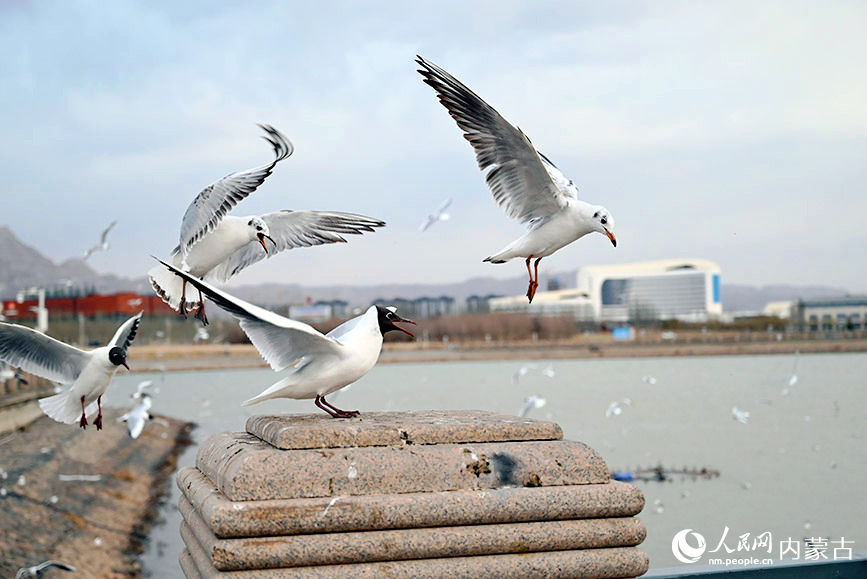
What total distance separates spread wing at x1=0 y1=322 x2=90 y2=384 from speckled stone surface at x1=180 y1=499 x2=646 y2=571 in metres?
1.13

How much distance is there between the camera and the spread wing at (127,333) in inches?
196

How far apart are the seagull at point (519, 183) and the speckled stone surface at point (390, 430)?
0.89 metres

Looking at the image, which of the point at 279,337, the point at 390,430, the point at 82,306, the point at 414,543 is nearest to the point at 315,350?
the point at 279,337

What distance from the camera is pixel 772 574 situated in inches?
252

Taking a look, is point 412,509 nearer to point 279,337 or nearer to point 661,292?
point 279,337

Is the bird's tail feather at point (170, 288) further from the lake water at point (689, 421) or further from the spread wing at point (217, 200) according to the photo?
the lake water at point (689, 421)

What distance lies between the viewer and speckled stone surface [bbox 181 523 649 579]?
4.71 metres

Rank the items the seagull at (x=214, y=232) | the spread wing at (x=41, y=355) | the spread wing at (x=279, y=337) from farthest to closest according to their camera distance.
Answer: the spread wing at (x=41, y=355) → the seagull at (x=214, y=232) → the spread wing at (x=279, y=337)

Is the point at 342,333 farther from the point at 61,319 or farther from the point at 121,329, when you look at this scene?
the point at 61,319

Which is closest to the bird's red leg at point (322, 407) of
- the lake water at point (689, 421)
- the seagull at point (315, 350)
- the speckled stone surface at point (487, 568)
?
the seagull at point (315, 350)

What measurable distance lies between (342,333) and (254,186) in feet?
4.01

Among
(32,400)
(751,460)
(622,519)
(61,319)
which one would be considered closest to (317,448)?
(622,519)

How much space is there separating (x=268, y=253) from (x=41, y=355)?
4.41 feet

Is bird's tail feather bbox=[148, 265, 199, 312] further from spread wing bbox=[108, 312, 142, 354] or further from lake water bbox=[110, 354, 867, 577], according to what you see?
lake water bbox=[110, 354, 867, 577]
